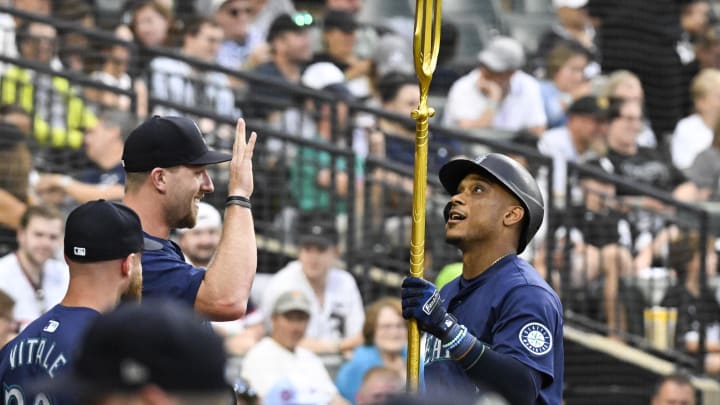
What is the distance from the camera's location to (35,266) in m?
9.00

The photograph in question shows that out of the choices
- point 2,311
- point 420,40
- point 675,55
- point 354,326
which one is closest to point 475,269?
point 420,40

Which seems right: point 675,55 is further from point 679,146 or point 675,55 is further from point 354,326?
point 354,326

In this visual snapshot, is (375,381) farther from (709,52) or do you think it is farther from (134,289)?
(709,52)

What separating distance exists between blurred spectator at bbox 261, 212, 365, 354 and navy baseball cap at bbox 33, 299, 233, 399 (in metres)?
6.92

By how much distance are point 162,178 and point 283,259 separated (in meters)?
5.21

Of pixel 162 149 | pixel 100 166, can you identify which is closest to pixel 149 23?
pixel 100 166

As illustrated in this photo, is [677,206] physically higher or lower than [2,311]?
higher

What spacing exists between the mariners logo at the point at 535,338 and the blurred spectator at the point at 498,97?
720 cm

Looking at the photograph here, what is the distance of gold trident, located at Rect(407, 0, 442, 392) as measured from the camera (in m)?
5.06

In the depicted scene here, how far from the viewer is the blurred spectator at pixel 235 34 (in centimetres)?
1204

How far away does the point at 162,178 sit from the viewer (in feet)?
16.7

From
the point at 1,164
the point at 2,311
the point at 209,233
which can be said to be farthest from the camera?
the point at 1,164

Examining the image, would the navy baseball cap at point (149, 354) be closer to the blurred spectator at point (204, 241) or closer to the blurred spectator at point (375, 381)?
the blurred spectator at point (204, 241)

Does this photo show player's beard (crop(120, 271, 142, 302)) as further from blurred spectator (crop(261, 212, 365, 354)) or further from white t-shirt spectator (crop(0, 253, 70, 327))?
blurred spectator (crop(261, 212, 365, 354))
